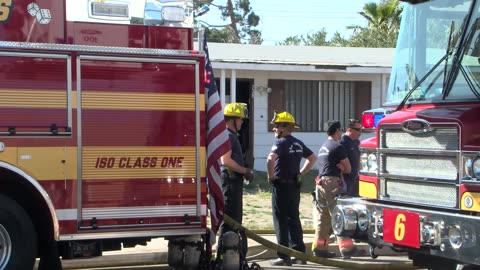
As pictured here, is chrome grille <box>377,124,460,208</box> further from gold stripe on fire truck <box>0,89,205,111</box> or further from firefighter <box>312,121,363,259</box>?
firefighter <box>312,121,363,259</box>

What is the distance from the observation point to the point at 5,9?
607 cm

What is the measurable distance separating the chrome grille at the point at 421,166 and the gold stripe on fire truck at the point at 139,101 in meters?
1.90

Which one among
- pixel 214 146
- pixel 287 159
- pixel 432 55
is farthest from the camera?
pixel 287 159

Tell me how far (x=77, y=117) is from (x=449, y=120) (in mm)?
3166

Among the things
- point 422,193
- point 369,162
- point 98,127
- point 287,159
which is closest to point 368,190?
point 369,162

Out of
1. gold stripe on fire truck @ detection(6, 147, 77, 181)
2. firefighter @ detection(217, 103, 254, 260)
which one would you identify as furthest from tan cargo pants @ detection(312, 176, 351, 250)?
gold stripe on fire truck @ detection(6, 147, 77, 181)

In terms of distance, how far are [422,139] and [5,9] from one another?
147 inches

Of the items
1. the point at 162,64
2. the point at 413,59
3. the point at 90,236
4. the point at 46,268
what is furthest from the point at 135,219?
the point at 413,59

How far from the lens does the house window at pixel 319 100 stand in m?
18.1

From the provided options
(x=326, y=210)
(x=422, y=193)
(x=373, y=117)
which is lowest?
(x=326, y=210)

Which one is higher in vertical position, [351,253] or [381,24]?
[381,24]

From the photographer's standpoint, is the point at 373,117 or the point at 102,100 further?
the point at 373,117

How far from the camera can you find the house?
17.1 metres

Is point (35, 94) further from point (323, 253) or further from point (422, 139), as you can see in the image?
point (323, 253)
